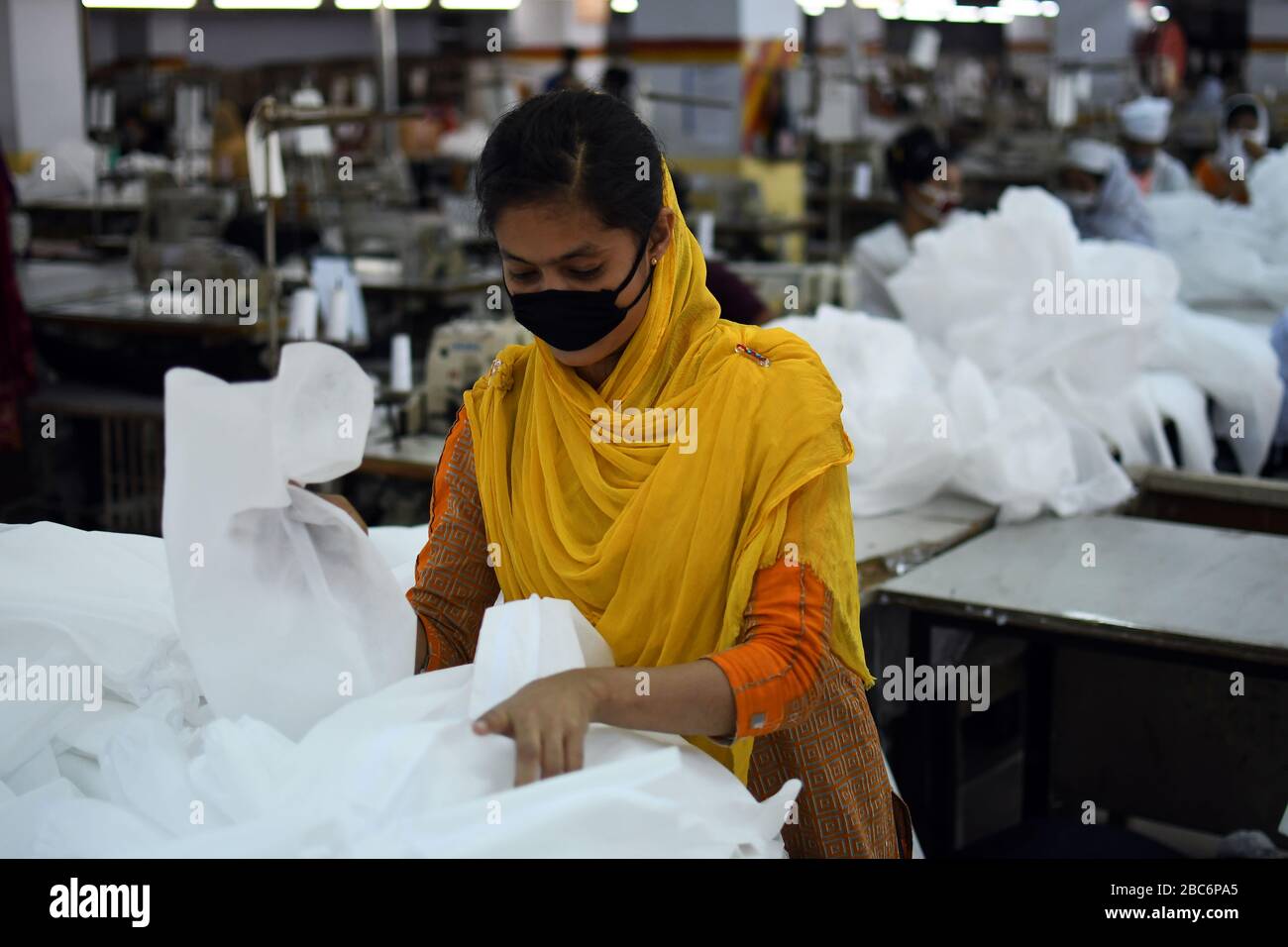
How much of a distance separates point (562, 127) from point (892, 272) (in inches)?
132

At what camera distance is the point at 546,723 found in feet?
3.54

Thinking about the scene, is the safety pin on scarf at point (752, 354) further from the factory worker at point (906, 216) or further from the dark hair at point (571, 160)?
the factory worker at point (906, 216)

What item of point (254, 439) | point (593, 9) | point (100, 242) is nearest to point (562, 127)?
point (254, 439)

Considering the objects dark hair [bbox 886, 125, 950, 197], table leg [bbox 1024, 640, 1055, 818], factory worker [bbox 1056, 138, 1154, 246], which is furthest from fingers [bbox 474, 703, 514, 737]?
factory worker [bbox 1056, 138, 1154, 246]

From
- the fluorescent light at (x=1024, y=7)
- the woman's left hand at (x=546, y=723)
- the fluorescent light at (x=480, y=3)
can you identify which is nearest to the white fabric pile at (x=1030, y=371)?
the woman's left hand at (x=546, y=723)

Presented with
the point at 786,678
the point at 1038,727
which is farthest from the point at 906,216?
the point at 786,678

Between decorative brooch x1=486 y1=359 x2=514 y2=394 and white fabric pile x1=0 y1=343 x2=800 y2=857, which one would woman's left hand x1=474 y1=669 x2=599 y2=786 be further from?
decorative brooch x1=486 y1=359 x2=514 y2=394

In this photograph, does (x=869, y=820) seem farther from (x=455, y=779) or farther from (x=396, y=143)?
(x=396, y=143)

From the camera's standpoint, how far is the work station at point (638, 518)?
116cm

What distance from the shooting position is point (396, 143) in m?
11.6

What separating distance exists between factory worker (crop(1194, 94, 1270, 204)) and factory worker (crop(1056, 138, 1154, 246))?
123cm

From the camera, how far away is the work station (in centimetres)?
116

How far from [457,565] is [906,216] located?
11.3ft

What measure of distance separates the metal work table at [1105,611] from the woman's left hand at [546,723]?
1353 millimetres
